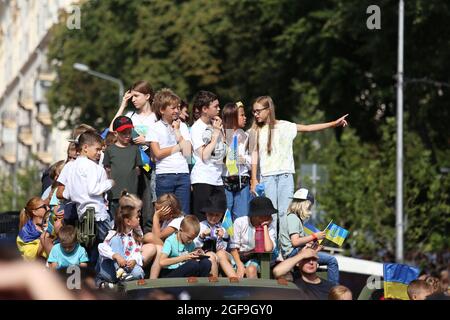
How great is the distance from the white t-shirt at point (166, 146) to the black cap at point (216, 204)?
40cm

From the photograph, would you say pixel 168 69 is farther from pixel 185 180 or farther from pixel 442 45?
pixel 185 180

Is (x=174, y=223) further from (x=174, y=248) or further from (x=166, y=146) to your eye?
(x=166, y=146)

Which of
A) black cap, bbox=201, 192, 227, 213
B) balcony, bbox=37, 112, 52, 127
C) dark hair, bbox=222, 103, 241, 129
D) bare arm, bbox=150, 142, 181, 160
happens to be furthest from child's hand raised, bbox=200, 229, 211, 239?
balcony, bbox=37, 112, 52, 127

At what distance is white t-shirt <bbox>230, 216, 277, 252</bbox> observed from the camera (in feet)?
35.3

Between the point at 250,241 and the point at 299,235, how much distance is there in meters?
0.48

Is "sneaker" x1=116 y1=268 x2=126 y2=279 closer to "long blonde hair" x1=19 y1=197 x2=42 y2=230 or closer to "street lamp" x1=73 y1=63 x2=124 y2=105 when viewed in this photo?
"long blonde hair" x1=19 y1=197 x2=42 y2=230

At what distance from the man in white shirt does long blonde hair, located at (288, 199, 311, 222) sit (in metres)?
0.93

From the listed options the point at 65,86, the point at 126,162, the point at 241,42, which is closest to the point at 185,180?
the point at 126,162

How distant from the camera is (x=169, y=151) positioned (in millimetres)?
11539

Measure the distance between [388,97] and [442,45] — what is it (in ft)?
12.6

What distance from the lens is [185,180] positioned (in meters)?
11.6

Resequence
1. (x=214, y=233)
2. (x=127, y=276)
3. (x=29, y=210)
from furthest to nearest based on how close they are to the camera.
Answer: (x=29, y=210) < (x=214, y=233) < (x=127, y=276)

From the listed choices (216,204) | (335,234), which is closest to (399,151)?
(216,204)
